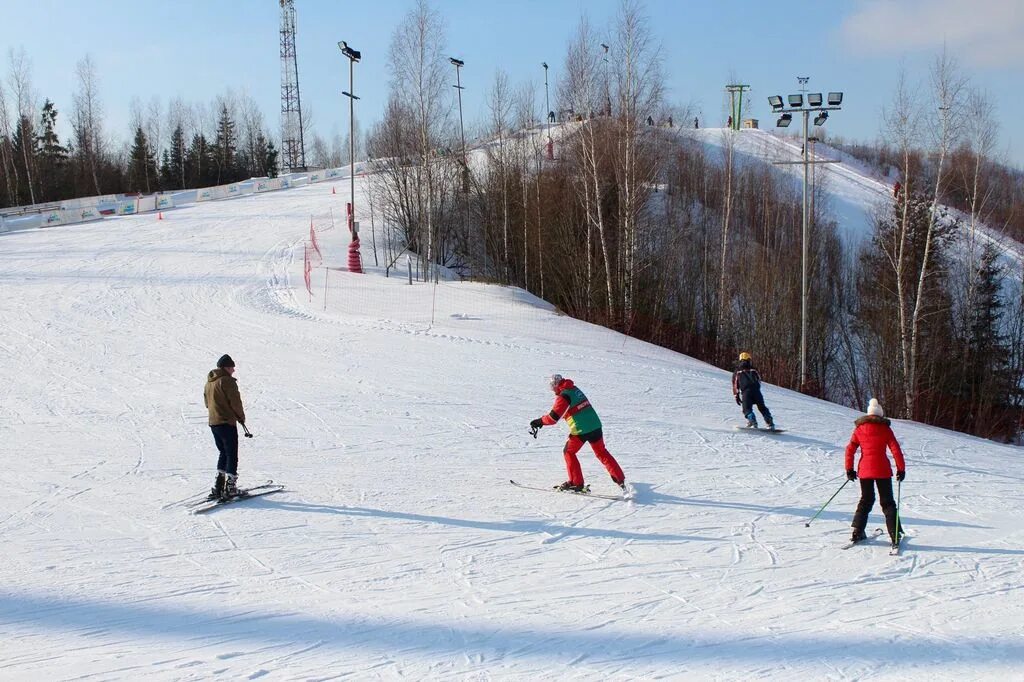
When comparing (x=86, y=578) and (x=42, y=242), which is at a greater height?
(x=42, y=242)

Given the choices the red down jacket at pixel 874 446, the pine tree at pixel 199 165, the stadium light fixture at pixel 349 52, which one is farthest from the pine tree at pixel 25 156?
the red down jacket at pixel 874 446

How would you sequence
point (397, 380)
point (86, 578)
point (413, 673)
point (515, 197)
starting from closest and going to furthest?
point (413, 673) < point (86, 578) < point (397, 380) < point (515, 197)

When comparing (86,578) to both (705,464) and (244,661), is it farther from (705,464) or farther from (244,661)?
(705,464)

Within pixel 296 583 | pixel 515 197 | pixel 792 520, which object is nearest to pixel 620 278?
pixel 515 197

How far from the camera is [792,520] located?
9109 mm

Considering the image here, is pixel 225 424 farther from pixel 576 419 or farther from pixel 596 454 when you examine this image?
pixel 596 454

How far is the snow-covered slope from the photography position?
594 cm

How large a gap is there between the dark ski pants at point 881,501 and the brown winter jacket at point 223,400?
22.9 ft

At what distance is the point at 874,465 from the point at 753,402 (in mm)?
5530

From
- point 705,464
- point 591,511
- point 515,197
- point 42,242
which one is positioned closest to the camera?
point 591,511

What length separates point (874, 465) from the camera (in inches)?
321

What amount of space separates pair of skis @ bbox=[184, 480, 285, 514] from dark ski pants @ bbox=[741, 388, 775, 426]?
8.01m

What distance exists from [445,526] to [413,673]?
10.3 feet

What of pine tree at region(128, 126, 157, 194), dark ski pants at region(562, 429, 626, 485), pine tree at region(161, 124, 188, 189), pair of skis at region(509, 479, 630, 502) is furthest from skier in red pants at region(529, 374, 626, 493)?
pine tree at region(161, 124, 188, 189)
